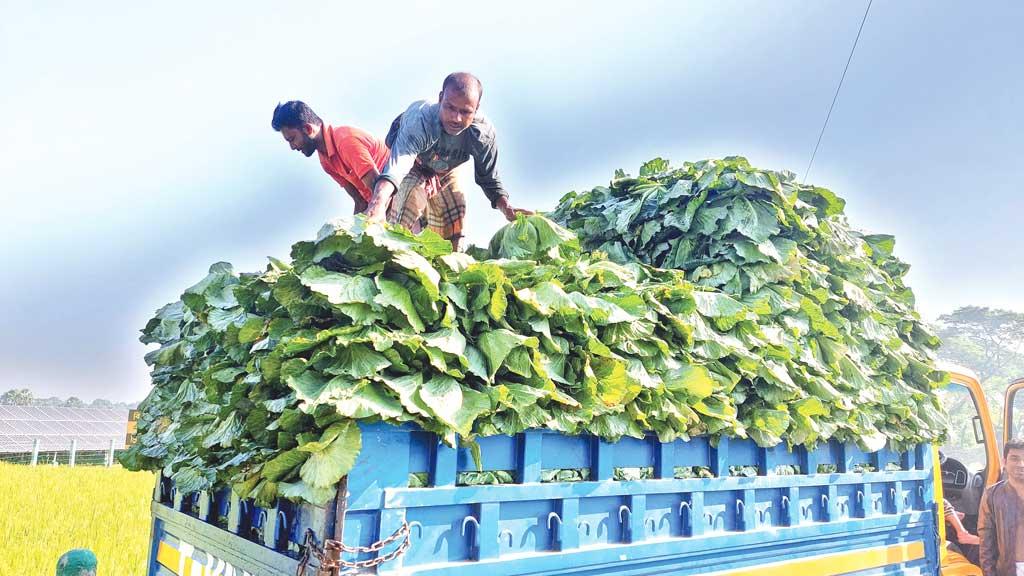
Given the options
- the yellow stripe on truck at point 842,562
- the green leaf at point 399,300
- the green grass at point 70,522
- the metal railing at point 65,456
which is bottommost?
the metal railing at point 65,456

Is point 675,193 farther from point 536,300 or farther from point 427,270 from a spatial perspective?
point 427,270

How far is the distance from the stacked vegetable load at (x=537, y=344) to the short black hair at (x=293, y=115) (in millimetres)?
918

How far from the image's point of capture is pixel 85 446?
24297mm

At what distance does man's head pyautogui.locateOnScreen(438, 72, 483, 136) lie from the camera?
10.4ft

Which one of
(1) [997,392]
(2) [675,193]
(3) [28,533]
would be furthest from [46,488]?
(1) [997,392]

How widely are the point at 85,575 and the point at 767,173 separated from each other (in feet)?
12.2

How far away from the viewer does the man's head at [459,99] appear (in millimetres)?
3172

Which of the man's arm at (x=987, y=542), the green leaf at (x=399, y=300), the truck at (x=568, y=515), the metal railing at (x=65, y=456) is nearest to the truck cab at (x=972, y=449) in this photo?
the man's arm at (x=987, y=542)

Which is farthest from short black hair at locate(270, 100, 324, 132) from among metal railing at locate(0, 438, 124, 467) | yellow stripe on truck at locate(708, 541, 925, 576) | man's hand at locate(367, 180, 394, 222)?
metal railing at locate(0, 438, 124, 467)

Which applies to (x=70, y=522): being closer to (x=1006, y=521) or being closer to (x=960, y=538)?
(x=960, y=538)

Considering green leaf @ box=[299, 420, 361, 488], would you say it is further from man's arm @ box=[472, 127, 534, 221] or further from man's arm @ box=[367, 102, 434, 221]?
man's arm @ box=[472, 127, 534, 221]

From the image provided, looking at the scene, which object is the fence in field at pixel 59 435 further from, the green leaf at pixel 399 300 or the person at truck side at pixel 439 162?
the green leaf at pixel 399 300

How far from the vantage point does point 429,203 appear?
13.1ft

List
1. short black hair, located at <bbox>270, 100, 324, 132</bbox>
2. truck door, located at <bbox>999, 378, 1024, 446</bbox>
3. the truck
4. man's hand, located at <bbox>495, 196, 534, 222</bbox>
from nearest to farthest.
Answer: the truck < short black hair, located at <bbox>270, 100, 324, 132</bbox> < man's hand, located at <bbox>495, 196, 534, 222</bbox> < truck door, located at <bbox>999, 378, 1024, 446</bbox>
